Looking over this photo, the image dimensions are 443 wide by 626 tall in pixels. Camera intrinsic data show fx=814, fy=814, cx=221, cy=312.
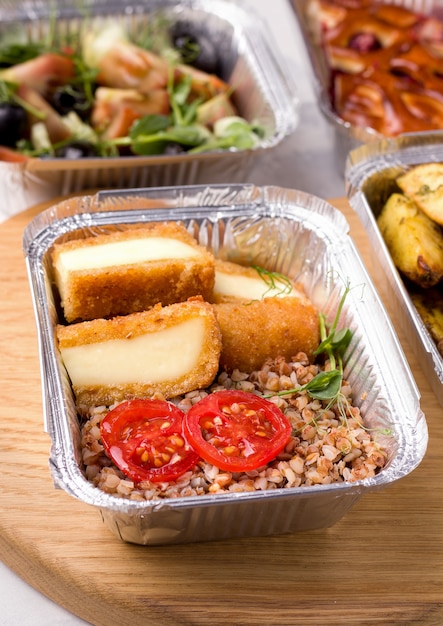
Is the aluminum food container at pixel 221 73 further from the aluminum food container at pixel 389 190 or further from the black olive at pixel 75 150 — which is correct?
the aluminum food container at pixel 389 190

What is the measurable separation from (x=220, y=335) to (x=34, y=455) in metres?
0.61

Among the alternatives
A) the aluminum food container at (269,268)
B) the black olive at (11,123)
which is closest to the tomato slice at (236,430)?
the aluminum food container at (269,268)

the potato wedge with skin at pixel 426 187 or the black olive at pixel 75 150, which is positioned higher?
the potato wedge with skin at pixel 426 187

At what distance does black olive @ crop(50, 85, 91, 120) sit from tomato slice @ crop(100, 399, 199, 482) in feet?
5.78

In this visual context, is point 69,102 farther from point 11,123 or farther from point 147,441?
point 147,441

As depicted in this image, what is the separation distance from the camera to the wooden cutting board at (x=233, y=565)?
1976mm

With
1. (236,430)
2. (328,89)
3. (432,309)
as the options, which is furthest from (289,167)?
(236,430)

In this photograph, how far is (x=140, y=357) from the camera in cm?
225

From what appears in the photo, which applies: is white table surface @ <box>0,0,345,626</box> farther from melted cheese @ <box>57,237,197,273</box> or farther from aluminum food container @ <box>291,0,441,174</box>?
melted cheese @ <box>57,237,197,273</box>

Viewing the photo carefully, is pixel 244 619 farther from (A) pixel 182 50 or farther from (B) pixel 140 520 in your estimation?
(A) pixel 182 50

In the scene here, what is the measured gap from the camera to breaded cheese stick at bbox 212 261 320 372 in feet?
7.85

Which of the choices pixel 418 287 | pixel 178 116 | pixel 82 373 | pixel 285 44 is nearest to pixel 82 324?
pixel 82 373

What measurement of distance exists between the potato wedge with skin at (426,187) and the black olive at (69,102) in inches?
54.9

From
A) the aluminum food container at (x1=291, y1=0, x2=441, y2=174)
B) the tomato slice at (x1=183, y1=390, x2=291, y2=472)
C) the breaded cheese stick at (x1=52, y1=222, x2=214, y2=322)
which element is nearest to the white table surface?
the aluminum food container at (x1=291, y1=0, x2=441, y2=174)
